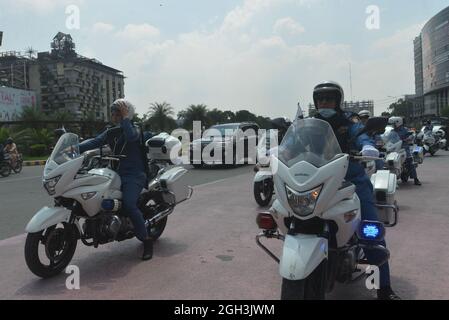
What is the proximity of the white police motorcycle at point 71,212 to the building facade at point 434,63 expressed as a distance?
91.1m

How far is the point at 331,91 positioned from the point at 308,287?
1672 mm

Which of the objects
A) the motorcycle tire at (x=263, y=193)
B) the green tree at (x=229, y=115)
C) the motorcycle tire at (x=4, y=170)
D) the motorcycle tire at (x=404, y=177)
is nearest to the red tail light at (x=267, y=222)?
the motorcycle tire at (x=263, y=193)

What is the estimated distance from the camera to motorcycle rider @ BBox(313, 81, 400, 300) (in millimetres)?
3820

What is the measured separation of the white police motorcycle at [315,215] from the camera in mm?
3071

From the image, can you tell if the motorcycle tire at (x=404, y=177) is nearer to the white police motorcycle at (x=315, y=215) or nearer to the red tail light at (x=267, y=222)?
the white police motorcycle at (x=315, y=215)

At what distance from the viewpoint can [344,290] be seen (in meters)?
4.11

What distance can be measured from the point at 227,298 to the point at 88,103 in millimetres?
117151

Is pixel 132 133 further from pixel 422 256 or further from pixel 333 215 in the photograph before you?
pixel 422 256

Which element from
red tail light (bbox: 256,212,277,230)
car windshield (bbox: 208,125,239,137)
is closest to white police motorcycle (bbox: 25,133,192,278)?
red tail light (bbox: 256,212,277,230)

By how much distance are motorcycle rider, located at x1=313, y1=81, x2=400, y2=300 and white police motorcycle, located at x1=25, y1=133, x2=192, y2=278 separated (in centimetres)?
236

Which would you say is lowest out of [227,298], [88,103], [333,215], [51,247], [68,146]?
[227,298]

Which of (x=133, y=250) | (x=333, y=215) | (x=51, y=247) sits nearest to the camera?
(x=333, y=215)

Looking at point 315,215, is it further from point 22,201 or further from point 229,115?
point 229,115

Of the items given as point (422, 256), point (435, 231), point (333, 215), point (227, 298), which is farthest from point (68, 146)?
point (435, 231)
